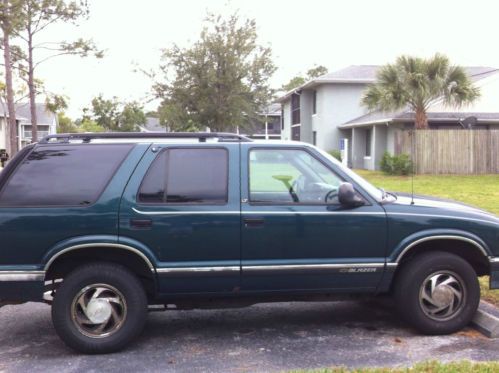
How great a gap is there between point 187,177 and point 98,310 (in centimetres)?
132

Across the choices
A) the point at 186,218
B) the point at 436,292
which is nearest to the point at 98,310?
the point at 186,218

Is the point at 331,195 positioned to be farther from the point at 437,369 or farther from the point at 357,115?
the point at 357,115

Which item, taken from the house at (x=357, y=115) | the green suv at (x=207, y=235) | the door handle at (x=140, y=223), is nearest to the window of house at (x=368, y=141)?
the house at (x=357, y=115)

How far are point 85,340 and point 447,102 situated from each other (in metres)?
23.9

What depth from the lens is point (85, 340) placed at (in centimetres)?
475

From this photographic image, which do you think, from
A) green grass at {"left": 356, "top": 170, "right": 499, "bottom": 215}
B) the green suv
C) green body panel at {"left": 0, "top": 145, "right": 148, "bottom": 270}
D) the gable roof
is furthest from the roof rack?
the gable roof

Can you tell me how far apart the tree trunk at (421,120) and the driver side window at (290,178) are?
71.9ft

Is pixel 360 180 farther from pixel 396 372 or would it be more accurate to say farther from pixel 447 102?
pixel 447 102

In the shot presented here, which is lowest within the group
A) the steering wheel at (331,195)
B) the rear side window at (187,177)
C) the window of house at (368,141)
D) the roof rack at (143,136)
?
the steering wheel at (331,195)

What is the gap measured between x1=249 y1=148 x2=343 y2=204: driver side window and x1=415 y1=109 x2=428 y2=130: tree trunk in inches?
863

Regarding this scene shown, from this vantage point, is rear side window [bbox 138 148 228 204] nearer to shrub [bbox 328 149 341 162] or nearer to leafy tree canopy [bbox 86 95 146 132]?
shrub [bbox 328 149 341 162]

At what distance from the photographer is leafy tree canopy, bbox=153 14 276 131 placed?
33.2 meters

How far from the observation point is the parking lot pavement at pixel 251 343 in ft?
15.1

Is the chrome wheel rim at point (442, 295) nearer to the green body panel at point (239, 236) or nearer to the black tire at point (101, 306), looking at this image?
the green body panel at point (239, 236)
